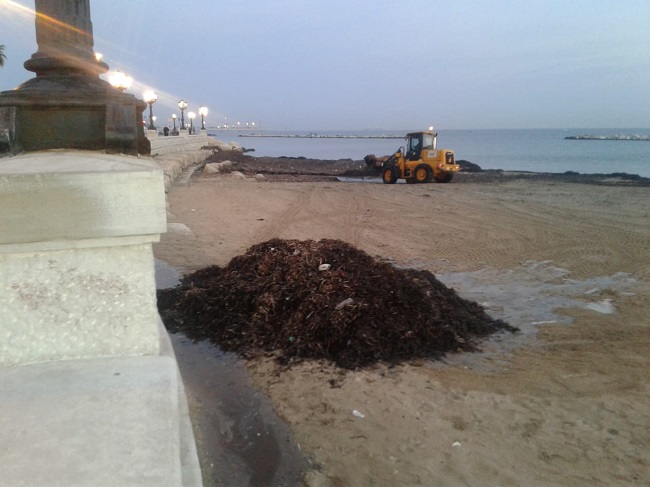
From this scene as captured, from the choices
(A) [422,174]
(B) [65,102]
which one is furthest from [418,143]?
(B) [65,102]

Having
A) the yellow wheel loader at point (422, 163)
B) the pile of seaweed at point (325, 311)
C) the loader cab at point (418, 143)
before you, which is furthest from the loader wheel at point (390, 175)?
the pile of seaweed at point (325, 311)

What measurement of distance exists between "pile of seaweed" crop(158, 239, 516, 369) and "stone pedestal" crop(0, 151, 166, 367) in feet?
9.15

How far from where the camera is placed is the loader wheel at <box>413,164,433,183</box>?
2461 centimetres

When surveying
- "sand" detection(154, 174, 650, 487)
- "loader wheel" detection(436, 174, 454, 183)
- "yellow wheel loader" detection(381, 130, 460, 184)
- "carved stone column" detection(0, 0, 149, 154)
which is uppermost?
"carved stone column" detection(0, 0, 149, 154)

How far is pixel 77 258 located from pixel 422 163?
935 inches

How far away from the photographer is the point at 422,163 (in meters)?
24.8

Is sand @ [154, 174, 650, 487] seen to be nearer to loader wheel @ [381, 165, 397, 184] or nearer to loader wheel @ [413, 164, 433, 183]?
loader wheel @ [413, 164, 433, 183]

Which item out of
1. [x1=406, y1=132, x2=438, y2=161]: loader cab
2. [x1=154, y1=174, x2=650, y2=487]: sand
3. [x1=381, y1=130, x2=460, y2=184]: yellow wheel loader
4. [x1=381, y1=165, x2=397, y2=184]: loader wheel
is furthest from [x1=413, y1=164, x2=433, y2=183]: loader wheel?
[x1=154, y1=174, x2=650, y2=487]: sand

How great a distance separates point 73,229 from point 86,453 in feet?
2.88

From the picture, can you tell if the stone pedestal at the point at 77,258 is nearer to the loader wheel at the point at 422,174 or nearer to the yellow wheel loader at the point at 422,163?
the yellow wheel loader at the point at 422,163

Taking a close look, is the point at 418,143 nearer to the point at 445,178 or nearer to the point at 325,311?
the point at 445,178

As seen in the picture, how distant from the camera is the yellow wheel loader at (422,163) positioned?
24438mm

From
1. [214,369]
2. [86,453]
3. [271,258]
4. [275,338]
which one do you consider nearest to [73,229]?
[86,453]

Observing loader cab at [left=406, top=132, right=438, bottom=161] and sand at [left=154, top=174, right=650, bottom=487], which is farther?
loader cab at [left=406, top=132, right=438, bottom=161]
